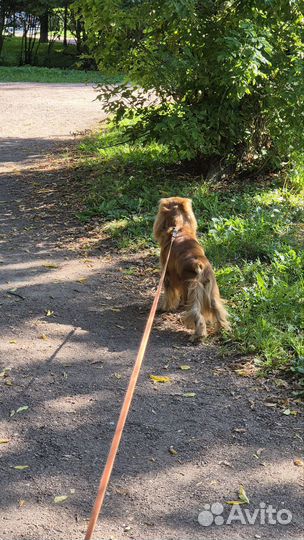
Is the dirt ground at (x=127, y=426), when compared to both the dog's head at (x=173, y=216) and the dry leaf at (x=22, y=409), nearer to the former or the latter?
the dry leaf at (x=22, y=409)

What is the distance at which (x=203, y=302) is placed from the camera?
532 centimetres

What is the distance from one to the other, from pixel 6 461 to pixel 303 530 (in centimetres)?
156

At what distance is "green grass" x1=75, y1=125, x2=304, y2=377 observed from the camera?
5.35m

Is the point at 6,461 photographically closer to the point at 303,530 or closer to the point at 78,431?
the point at 78,431

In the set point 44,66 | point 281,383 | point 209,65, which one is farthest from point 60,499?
point 44,66

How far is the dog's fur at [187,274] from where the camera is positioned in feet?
17.4

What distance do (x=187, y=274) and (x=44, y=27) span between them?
32.7 meters

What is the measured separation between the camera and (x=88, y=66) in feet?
105

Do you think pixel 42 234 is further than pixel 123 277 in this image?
Yes

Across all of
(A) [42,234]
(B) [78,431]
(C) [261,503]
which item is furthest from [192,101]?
(C) [261,503]

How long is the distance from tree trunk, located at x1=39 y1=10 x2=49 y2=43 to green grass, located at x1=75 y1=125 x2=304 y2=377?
81.3 feet

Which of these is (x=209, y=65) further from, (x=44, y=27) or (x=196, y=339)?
(x=44, y=27)

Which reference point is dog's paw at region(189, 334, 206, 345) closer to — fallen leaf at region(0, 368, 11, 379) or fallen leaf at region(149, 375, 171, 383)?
fallen leaf at region(149, 375, 171, 383)

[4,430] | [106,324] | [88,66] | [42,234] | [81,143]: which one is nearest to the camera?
[4,430]
